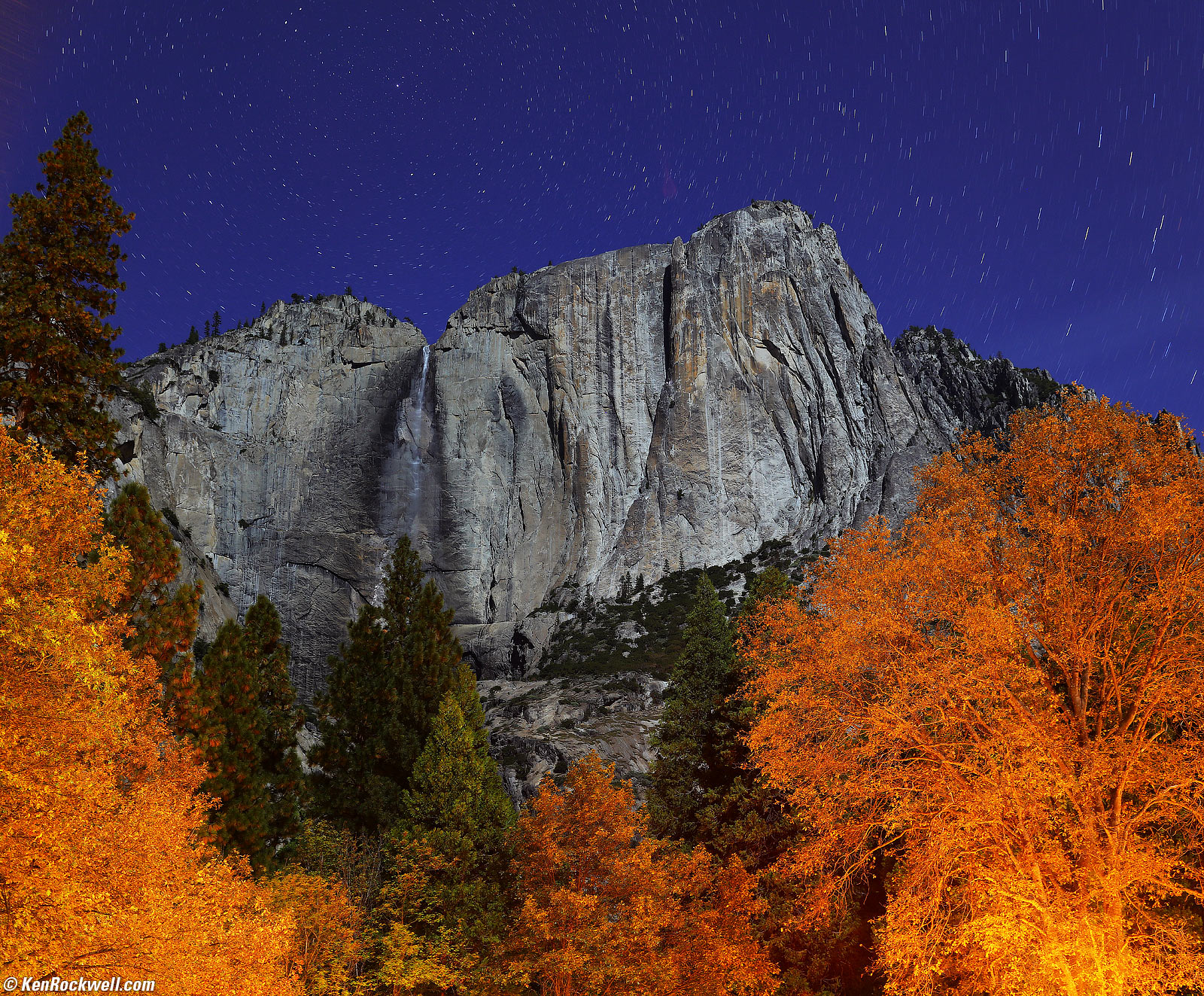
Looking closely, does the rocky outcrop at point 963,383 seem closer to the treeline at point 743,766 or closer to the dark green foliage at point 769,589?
the dark green foliage at point 769,589

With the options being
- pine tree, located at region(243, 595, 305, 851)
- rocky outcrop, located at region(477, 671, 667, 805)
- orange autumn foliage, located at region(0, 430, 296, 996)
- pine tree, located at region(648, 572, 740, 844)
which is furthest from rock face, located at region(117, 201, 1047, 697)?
orange autumn foliage, located at region(0, 430, 296, 996)

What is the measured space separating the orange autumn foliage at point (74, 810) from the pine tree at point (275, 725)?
1323 cm

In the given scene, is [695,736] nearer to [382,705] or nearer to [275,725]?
[382,705]

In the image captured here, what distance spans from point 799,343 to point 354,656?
3461 inches

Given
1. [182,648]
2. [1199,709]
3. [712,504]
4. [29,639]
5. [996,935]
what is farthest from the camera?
[712,504]

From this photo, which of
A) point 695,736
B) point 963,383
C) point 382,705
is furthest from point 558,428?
point 382,705

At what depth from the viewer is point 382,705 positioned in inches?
1241

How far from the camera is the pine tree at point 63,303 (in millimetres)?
17875

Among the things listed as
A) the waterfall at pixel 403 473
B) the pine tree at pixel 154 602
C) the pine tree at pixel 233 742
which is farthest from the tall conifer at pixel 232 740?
the waterfall at pixel 403 473

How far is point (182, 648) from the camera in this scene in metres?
24.5

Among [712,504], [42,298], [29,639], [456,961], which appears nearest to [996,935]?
[456,961]

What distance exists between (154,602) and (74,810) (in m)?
15.3

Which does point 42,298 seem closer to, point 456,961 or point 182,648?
point 182,648

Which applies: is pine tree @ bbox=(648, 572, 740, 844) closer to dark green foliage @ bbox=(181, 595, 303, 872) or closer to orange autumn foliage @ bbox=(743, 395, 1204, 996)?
orange autumn foliage @ bbox=(743, 395, 1204, 996)
